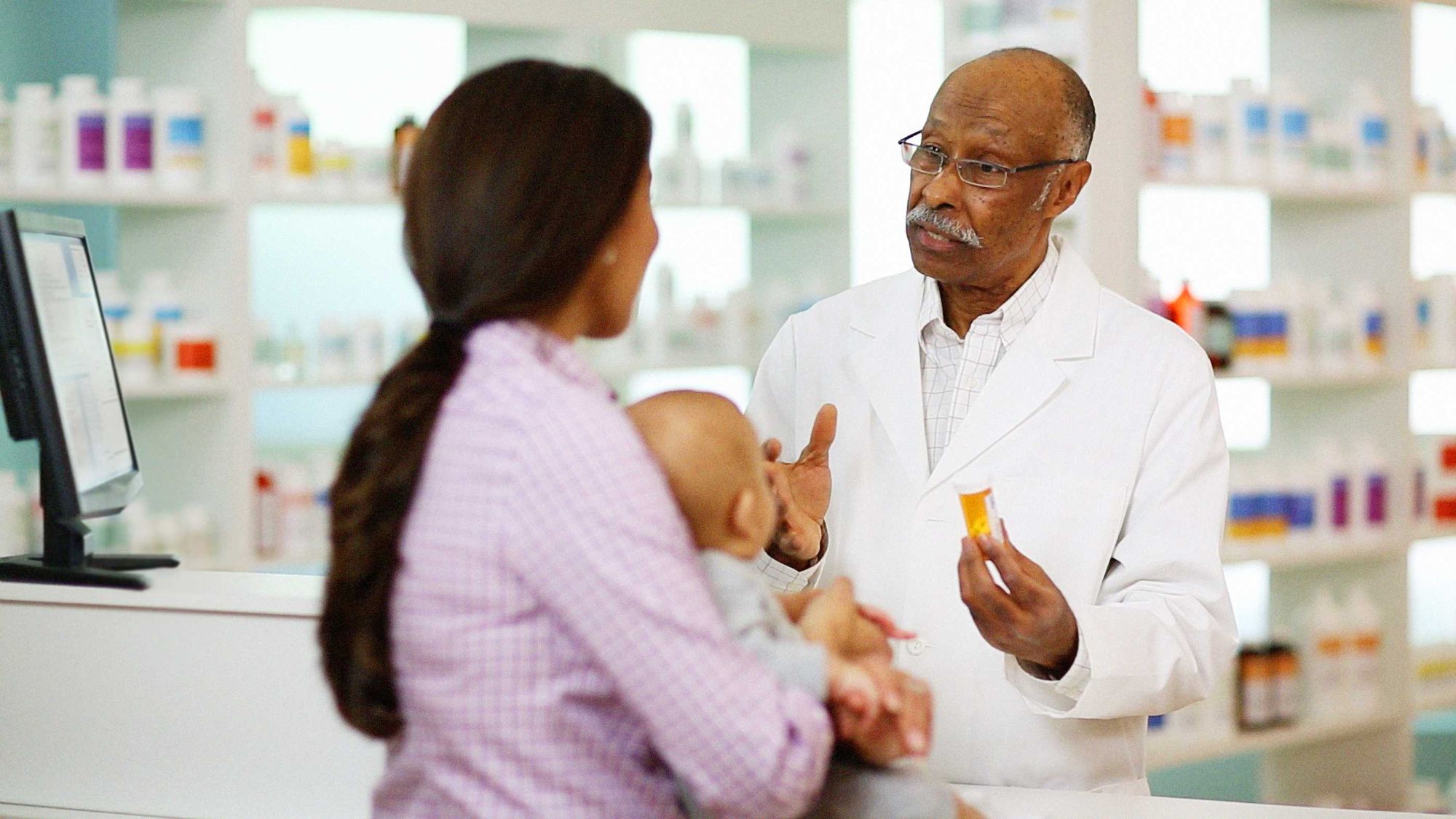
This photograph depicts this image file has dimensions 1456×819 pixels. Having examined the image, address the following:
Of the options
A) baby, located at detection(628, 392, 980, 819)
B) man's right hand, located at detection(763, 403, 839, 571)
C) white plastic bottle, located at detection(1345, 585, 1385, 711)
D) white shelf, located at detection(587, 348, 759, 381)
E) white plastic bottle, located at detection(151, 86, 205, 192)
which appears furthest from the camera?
white shelf, located at detection(587, 348, 759, 381)

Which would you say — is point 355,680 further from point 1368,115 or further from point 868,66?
point 868,66

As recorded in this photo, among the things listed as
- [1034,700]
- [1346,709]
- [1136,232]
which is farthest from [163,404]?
[1346,709]

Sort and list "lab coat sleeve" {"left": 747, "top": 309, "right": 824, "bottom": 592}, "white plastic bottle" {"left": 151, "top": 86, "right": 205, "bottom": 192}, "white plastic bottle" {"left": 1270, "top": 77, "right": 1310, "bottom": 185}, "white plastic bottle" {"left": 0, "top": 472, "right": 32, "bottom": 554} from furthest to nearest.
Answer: "white plastic bottle" {"left": 1270, "top": 77, "right": 1310, "bottom": 185}
"white plastic bottle" {"left": 151, "top": 86, "right": 205, "bottom": 192}
"white plastic bottle" {"left": 0, "top": 472, "right": 32, "bottom": 554}
"lab coat sleeve" {"left": 747, "top": 309, "right": 824, "bottom": 592}

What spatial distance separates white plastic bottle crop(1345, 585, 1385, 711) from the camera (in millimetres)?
3953

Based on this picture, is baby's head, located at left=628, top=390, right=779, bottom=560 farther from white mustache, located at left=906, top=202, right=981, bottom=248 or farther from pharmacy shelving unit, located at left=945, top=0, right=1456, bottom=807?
pharmacy shelving unit, located at left=945, top=0, right=1456, bottom=807

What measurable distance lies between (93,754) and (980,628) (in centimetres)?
104

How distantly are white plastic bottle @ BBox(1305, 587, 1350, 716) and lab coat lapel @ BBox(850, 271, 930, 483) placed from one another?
88.7 inches

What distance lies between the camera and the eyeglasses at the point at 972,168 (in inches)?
79.5

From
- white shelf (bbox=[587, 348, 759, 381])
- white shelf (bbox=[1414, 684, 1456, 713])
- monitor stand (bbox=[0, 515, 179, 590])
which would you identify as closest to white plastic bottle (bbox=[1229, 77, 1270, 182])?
white shelf (bbox=[587, 348, 759, 381])

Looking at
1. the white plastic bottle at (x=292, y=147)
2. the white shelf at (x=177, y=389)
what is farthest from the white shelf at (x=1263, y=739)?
Result: the white plastic bottle at (x=292, y=147)

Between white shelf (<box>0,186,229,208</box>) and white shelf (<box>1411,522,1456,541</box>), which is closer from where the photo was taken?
white shelf (<box>0,186,229,208</box>)

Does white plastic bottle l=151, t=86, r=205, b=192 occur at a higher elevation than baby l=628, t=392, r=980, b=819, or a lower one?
higher

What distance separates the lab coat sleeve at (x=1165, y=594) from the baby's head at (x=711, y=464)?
2.42 feet

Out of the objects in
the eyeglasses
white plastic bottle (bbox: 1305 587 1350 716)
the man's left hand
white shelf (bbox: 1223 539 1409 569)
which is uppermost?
the eyeglasses
